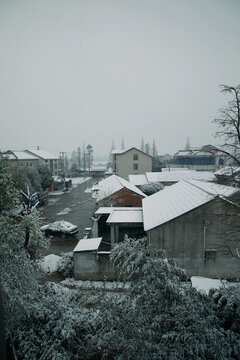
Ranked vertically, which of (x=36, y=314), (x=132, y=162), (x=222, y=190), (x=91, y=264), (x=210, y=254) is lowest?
(x=91, y=264)

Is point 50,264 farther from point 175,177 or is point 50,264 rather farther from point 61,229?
point 175,177

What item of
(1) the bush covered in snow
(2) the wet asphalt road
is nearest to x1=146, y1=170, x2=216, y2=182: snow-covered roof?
(2) the wet asphalt road

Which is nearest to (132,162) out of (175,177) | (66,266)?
(175,177)

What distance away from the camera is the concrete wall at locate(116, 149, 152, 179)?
4409cm

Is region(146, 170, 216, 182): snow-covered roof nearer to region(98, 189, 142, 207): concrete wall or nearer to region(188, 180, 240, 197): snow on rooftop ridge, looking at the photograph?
region(98, 189, 142, 207): concrete wall

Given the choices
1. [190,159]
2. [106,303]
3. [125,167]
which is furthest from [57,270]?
[190,159]

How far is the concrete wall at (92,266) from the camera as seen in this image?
11.3 meters

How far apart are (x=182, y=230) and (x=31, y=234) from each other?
7.06 m

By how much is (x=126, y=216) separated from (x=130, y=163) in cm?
3050

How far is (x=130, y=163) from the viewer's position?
4431 centimetres

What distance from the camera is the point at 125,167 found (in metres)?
44.5

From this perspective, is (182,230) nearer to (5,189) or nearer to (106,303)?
(106,303)

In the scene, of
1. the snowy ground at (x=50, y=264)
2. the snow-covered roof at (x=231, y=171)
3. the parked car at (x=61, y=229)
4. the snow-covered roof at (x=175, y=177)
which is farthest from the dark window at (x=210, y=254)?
the snow-covered roof at (x=175, y=177)

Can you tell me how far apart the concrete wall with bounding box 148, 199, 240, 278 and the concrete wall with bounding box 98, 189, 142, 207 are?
9152mm
